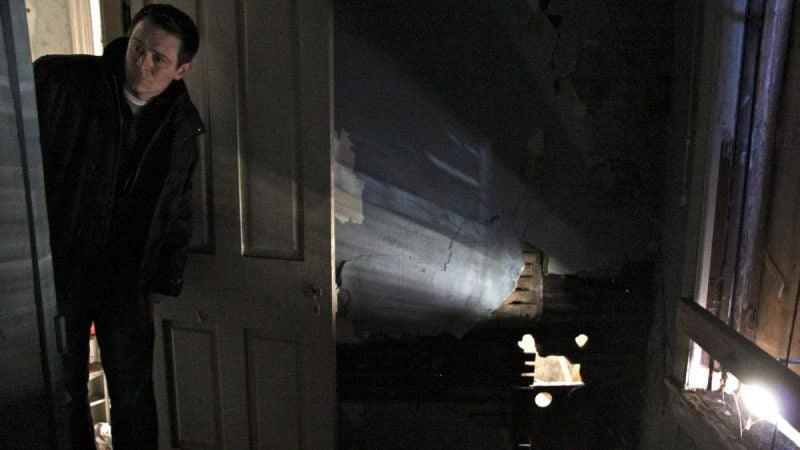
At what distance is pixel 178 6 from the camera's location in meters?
1.90

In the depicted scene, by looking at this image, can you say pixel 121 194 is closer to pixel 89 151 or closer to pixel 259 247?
pixel 89 151

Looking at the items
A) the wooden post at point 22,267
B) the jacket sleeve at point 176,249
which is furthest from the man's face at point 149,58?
the wooden post at point 22,267

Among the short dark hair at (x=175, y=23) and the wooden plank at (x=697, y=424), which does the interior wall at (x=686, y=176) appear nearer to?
the wooden plank at (x=697, y=424)

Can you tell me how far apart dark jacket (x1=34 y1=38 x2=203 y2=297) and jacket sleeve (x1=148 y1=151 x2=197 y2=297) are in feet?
0.31

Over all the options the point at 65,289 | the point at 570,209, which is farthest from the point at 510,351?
the point at 65,289

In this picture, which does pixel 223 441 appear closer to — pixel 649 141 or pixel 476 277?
pixel 476 277

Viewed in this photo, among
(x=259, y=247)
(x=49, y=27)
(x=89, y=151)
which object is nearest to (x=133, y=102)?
(x=89, y=151)

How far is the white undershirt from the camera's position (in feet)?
5.46

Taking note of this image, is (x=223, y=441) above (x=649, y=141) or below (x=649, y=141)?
below

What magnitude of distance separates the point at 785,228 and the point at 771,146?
0.24 metres

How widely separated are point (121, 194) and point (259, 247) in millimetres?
483

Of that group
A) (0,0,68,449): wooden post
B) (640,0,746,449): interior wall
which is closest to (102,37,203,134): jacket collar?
(0,0,68,449): wooden post

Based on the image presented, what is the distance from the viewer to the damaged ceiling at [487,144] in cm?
204

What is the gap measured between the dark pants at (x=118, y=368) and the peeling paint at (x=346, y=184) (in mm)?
784
